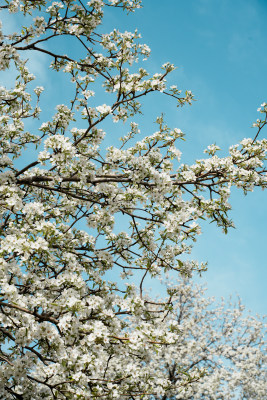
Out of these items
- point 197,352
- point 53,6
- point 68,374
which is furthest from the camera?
point 197,352

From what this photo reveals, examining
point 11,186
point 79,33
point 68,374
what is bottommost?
point 68,374

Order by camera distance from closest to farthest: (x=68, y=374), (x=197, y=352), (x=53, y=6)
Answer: (x=68, y=374)
(x=53, y=6)
(x=197, y=352)

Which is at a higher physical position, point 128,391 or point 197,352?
point 197,352

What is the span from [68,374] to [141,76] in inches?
204

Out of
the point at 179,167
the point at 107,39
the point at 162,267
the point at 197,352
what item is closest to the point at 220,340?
the point at 197,352

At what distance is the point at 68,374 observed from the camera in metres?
5.34

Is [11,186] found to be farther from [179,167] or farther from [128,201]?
[179,167]

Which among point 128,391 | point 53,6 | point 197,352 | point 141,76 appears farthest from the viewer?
point 197,352

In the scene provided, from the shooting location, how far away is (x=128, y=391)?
6.09 m

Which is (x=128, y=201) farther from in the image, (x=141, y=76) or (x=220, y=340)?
(x=220, y=340)

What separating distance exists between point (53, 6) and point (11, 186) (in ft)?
12.5

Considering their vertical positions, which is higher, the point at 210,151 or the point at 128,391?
the point at 210,151

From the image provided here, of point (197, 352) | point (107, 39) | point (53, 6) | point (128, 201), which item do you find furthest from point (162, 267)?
point (197, 352)

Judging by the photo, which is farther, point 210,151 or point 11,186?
point 210,151
